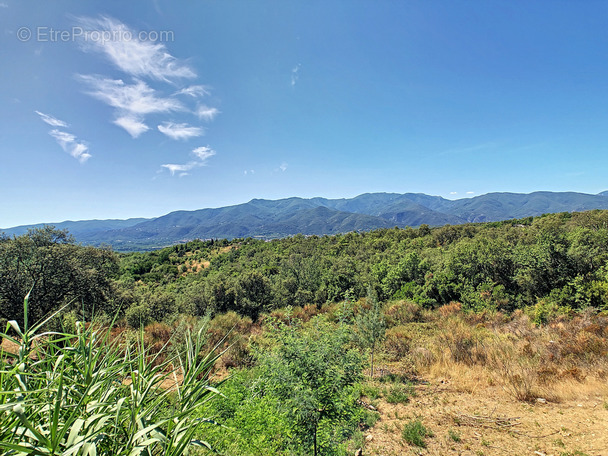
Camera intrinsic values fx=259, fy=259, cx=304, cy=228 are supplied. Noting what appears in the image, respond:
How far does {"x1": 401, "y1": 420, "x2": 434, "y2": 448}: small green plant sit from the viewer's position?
607 cm

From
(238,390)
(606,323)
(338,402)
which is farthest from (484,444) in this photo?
(606,323)

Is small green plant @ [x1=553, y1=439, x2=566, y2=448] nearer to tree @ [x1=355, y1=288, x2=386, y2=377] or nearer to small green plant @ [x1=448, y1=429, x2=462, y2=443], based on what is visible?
small green plant @ [x1=448, y1=429, x2=462, y2=443]

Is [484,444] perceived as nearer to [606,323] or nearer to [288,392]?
[288,392]

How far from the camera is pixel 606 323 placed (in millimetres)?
11430

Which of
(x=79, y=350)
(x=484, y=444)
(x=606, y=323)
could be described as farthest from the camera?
(x=606, y=323)

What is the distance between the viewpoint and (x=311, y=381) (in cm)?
439

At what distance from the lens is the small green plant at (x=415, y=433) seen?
607 cm

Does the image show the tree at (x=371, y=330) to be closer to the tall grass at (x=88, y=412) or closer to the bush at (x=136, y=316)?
the tall grass at (x=88, y=412)

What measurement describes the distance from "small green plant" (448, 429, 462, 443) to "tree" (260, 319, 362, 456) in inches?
131

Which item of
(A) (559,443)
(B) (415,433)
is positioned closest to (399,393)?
(B) (415,433)

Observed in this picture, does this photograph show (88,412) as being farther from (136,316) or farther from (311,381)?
(136,316)

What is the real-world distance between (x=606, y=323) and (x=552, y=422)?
350 inches

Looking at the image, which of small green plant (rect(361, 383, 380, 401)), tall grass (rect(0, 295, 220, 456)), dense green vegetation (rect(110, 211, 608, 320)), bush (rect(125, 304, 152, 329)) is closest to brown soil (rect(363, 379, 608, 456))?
small green plant (rect(361, 383, 380, 401))

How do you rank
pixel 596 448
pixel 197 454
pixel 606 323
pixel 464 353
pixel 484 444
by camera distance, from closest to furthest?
pixel 197 454, pixel 596 448, pixel 484 444, pixel 464 353, pixel 606 323
